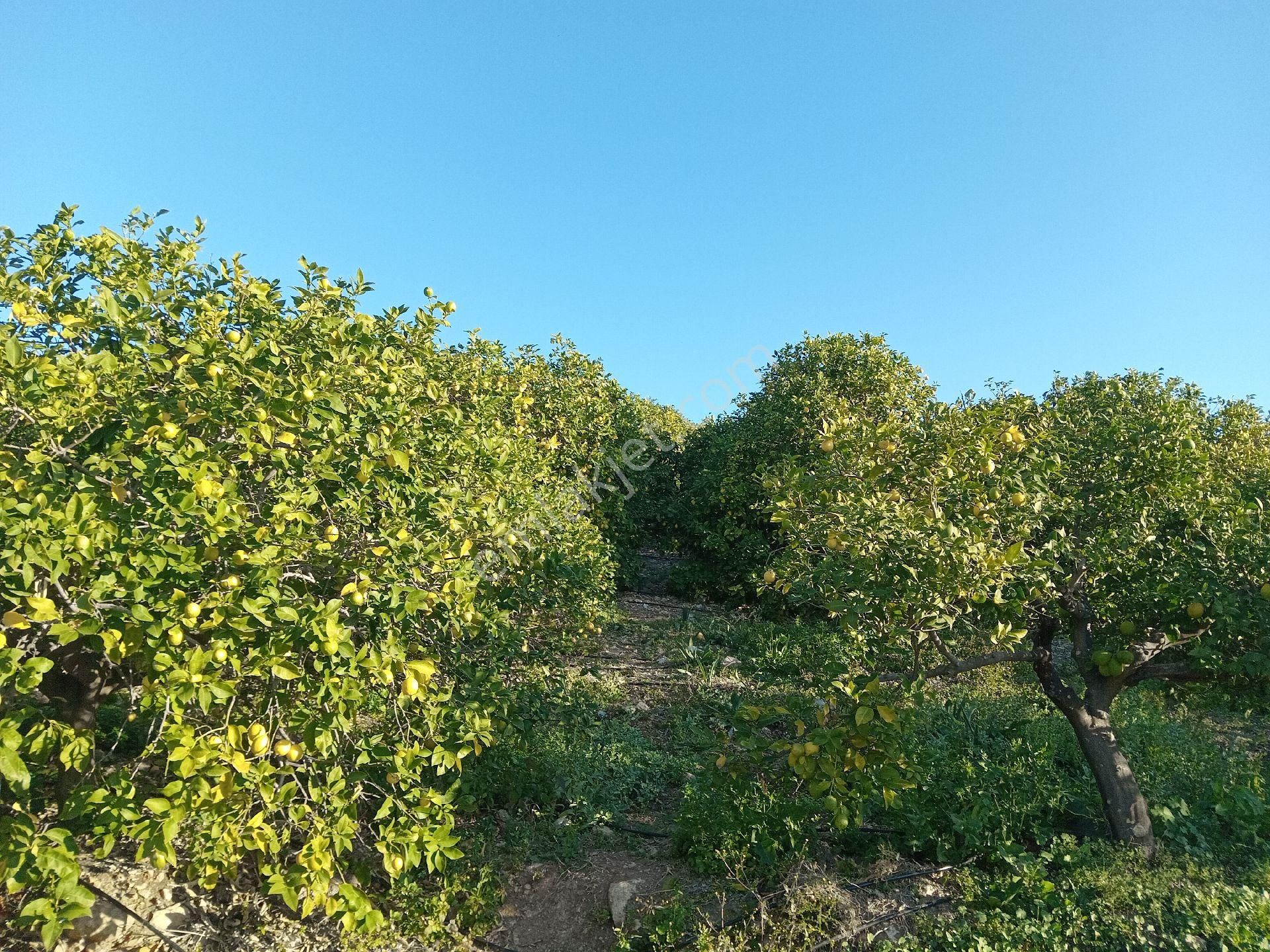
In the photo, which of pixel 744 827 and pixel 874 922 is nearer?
pixel 874 922

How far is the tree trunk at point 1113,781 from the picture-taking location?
3.53 m

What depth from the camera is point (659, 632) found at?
8602 millimetres

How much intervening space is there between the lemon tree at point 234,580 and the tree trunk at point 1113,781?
2.93 meters

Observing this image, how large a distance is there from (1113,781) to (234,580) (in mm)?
4086

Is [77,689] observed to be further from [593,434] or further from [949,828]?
[593,434]

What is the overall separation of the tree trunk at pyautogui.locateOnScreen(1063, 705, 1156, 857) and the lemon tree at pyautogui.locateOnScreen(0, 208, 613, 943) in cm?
293

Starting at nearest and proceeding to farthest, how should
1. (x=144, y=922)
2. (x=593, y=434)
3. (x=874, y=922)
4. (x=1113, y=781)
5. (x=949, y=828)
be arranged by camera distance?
1. (x=144, y=922)
2. (x=874, y=922)
3. (x=1113, y=781)
4. (x=949, y=828)
5. (x=593, y=434)

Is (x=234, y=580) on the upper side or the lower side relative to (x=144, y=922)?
upper

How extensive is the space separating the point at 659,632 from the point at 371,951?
5592 millimetres

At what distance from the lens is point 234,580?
94.0 inches

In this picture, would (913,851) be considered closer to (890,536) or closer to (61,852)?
(890,536)

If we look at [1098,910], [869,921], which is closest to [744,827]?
[869,921]

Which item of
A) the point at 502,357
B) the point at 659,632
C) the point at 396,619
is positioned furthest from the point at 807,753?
the point at 502,357

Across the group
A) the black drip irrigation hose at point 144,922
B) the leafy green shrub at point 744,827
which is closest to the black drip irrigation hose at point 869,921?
the leafy green shrub at point 744,827
